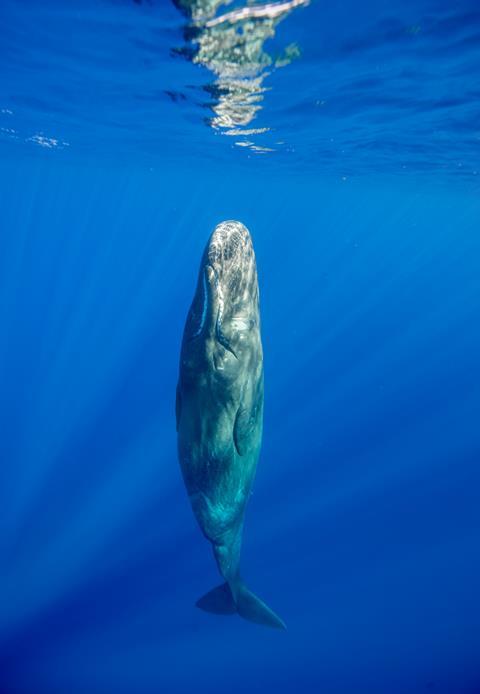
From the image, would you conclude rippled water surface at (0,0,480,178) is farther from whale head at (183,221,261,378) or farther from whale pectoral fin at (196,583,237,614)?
whale pectoral fin at (196,583,237,614)

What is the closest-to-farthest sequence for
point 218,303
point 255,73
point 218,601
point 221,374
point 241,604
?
point 218,303 < point 221,374 < point 241,604 < point 218,601 < point 255,73

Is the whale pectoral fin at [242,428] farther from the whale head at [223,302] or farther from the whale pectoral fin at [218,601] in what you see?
the whale pectoral fin at [218,601]

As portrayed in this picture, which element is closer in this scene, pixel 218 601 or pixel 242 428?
pixel 242 428

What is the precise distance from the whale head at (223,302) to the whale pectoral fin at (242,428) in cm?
64

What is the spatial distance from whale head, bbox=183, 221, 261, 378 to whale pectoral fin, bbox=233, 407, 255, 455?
0.64 m

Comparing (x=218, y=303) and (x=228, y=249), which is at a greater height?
(x=228, y=249)

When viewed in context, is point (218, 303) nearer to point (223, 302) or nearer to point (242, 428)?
point (223, 302)

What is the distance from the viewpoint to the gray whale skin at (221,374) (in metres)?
4.26

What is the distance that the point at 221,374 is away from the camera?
14.7 feet

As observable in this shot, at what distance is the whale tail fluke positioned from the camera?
8.83m

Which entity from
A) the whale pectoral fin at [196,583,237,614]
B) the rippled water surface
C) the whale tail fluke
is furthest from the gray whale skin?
the rippled water surface

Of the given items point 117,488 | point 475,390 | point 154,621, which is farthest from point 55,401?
point 475,390

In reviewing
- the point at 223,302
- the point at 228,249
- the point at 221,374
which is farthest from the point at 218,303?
the point at 221,374

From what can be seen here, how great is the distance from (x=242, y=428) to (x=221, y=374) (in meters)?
0.86
